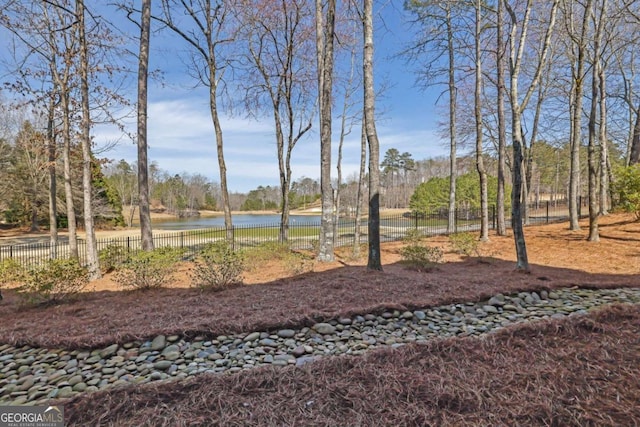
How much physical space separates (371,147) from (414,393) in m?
4.42

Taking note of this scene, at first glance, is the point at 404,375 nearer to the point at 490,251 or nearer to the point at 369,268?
the point at 369,268

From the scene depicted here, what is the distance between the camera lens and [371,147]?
5.49 metres

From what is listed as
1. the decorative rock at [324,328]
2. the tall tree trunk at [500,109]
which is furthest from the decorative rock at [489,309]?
the tall tree trunk at [500,109]

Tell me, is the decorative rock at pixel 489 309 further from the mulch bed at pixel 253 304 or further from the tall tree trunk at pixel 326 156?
the tall tree trunk at pixel 326 156

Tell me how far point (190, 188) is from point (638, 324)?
56.5m

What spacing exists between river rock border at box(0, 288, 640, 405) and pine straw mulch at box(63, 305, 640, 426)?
1.17ft

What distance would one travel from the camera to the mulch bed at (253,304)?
2912mm

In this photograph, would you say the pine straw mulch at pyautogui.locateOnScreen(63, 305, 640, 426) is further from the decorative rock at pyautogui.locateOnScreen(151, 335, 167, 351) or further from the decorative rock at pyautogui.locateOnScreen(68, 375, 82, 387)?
the decorative rock at pyautogui.locateOnScreen(151, 335, 167, 351)

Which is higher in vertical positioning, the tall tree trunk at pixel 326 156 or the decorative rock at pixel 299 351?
the tall tree trunk at pixel 326 156

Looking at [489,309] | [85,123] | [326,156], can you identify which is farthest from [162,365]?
[85,123]

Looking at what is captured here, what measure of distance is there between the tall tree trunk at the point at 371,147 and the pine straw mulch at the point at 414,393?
9.86 ft

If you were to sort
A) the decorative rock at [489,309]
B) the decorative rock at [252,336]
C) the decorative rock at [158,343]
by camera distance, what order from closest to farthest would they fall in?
the decorative rock at [158,343]
the decorative rock at [252,336]
the decorative rock at [489,309]

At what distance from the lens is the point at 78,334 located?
2836mm

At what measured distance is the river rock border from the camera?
2.19 meters
